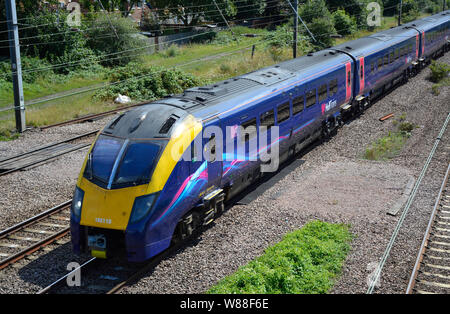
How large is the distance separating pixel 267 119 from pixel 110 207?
624 cm

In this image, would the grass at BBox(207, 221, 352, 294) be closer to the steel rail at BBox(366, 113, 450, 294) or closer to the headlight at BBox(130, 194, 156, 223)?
the steel rail at BBox(366, 113, 450, 294)

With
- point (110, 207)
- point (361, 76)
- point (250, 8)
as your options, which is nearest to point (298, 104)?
point (361, 76)

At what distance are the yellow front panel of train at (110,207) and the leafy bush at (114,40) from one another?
99.8 feet

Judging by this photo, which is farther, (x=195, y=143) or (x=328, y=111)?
(x=328, y=111)

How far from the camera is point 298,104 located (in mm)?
16844

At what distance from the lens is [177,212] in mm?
10719

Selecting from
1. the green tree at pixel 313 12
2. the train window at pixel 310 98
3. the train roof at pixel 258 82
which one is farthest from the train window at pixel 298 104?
the green tree at pixel 313 12

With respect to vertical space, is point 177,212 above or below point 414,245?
above

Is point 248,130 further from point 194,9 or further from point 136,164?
point 194,9

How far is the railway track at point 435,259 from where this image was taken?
990 cm

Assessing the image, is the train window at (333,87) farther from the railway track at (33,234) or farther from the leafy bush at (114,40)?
the leafy bush at (114,40)

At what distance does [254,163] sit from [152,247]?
5.10m

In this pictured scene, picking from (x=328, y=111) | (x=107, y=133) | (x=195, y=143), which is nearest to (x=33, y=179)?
(x=107, y=133)

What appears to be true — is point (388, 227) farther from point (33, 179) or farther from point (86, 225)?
point (33, 179)
